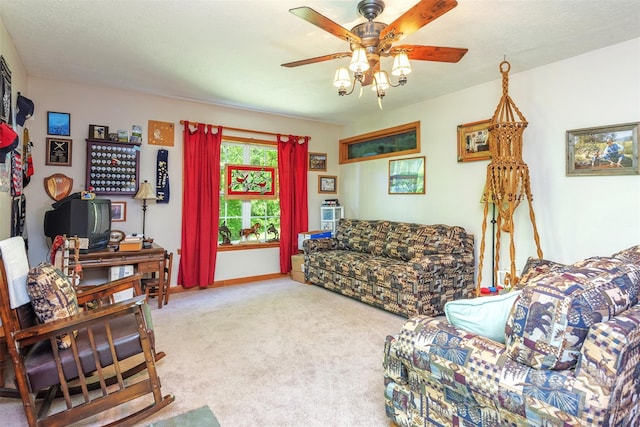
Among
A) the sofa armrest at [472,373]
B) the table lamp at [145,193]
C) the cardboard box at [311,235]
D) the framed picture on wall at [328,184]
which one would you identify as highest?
the framed picture on wall at [328,184]

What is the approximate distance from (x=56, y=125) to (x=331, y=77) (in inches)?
120

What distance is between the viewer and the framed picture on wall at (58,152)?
3.61 metres

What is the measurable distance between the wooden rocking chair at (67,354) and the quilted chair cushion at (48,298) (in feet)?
0.17

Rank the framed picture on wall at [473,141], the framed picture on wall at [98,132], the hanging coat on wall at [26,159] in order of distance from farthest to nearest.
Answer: the framed picture on wall at [98,132]
the framed picture on wall at [473,141]
the hanging coat on wall at [26,159]

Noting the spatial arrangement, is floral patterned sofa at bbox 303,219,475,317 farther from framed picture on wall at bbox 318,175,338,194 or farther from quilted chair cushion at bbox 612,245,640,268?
quilted chair cushion at bbox 612,245,640,268

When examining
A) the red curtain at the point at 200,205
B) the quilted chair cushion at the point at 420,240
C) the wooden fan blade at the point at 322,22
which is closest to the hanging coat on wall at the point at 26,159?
the red curtain at the point at 200,205

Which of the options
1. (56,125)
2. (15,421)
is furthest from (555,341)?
(56,125)

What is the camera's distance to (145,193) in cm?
394

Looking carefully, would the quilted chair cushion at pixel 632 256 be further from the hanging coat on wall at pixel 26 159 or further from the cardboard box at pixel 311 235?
the hanging coat on wall at pixel 26 159

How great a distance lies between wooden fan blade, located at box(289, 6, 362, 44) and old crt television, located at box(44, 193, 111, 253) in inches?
107

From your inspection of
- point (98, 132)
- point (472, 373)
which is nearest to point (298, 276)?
point (98, 132)

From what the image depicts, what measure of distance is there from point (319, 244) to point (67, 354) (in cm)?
344

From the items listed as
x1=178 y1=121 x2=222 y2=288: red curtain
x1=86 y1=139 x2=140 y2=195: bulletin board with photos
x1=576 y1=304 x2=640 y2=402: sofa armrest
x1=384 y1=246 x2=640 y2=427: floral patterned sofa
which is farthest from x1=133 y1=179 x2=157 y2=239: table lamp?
x1=576 y1=304 x2=640 y2=402: sofa armrest

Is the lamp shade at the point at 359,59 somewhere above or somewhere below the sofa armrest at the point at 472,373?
above
